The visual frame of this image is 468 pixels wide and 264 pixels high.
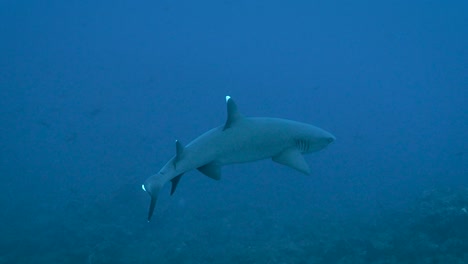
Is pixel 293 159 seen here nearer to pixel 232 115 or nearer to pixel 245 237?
pixel 232 115

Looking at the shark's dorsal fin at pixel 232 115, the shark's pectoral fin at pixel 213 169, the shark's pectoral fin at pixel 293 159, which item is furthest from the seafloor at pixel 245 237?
the shark's dorsal fin at pixel 232 115

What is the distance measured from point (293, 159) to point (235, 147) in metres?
0.81

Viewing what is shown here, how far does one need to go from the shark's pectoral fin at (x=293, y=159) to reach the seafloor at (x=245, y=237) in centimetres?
778

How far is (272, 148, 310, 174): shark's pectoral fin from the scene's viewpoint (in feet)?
16.4

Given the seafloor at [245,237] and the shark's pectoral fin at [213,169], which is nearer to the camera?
the shark's pectoral fin at [213,169]

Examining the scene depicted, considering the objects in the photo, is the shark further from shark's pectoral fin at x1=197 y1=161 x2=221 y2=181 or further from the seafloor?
the seafloor

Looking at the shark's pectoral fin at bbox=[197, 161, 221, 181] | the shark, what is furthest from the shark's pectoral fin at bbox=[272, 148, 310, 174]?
the shark's pectoral fin at bbox=[197, 161, 221, 181]

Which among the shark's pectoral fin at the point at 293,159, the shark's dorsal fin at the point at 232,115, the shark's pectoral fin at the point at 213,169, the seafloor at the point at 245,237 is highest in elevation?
the seafloor at the point at 245,237

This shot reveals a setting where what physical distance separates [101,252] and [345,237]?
8.34 m

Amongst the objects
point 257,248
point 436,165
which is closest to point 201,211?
point 257,248

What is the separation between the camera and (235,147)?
4.80 metres

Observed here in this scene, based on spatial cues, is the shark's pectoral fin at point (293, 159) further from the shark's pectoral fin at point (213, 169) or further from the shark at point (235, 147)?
the shark's pectoral fin at point (213, 169)

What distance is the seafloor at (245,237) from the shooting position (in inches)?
482

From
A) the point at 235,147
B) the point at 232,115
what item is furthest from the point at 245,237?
the point at 232,115
